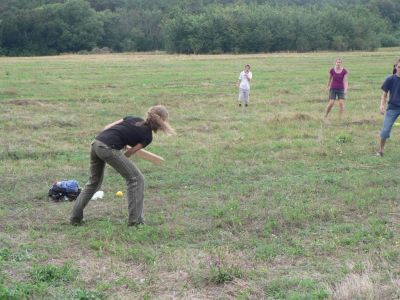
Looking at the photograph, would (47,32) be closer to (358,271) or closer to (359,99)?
(359,99)

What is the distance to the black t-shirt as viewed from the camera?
283 inches

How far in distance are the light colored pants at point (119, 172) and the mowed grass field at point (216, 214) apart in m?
0.25

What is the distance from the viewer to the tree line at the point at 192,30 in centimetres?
7619

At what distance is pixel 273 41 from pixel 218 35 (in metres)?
7.44

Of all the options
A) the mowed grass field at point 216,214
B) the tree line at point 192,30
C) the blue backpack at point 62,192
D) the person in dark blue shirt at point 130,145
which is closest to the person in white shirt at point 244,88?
the mowed grass field at point 216,214


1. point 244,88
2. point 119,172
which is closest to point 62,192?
point 119,172

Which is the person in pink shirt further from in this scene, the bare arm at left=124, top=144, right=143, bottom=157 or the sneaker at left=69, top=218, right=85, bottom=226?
the sneaker at left=69, top=218, right=85, bottom=226

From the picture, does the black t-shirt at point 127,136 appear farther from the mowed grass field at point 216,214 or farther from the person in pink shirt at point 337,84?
the person in pink shirt at point 337,84

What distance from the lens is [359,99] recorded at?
72.1ft

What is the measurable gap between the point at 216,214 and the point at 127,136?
1.73m

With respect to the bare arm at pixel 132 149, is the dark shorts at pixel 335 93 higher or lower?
lower

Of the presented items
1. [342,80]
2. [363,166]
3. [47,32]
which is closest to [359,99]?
[342,80]

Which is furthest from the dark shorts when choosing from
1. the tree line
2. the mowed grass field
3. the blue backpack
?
the tree line

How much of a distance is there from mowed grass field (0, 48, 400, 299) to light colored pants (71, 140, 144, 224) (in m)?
0.25
